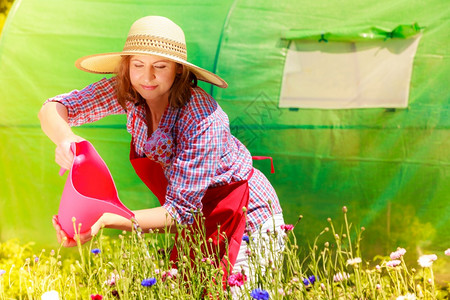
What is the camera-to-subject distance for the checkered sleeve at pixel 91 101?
298cm

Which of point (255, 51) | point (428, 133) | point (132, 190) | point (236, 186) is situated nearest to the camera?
point (236, 186)

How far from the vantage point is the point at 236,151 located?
2.99m

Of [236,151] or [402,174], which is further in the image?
[402,174]

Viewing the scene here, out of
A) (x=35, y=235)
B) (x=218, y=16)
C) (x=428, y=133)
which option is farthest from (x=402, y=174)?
(x=35, y=235)

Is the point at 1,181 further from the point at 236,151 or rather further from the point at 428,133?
the point at 428,133

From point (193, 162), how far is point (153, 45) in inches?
18.2

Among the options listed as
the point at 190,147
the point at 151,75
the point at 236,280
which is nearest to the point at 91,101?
the point at 151,75

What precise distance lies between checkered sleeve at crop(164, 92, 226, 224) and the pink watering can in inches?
7.4

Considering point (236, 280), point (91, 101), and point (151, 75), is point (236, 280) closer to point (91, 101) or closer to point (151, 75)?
point (151, 75)

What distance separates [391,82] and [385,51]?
155 mm

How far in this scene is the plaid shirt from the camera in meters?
2.64

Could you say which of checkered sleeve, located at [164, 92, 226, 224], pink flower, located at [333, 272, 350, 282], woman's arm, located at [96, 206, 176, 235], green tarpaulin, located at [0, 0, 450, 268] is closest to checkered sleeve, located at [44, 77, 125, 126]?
checkered sleeve, located at [164, 92, 226, 224]

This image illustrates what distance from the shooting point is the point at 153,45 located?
107 inches

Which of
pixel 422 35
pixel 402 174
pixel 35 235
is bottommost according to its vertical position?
pixel 35 235
